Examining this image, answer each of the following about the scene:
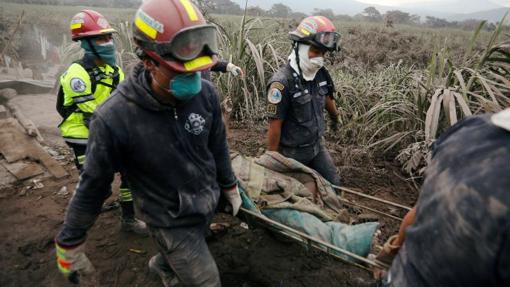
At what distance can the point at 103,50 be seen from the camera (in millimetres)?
2717

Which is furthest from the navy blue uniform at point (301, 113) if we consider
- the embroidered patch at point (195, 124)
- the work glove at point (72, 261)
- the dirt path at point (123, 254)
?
the work glove at point (72, 261)

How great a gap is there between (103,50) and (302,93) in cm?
173

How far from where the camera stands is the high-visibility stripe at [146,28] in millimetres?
1526

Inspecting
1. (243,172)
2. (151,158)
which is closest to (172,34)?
(151,158)

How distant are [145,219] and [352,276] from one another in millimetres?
1797

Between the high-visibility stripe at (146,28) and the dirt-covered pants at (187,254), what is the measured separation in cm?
105

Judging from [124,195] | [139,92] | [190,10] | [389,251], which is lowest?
[124,195]

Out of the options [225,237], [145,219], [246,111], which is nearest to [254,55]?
[246,111]

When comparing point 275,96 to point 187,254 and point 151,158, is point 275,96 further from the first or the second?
point 187,254

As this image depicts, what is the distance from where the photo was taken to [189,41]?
153 centimetres

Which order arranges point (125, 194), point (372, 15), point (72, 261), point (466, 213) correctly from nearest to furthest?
1. point (466, 213)
2. point (72, 261)
3. point (125, 194)
4. point (372, 15)

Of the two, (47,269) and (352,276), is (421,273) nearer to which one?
(352,276)

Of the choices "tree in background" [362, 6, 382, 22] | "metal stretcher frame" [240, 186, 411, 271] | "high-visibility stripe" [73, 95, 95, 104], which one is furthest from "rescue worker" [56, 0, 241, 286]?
"tree in background" [362, 6, 382, 22]

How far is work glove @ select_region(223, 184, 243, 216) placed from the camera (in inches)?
84.7
